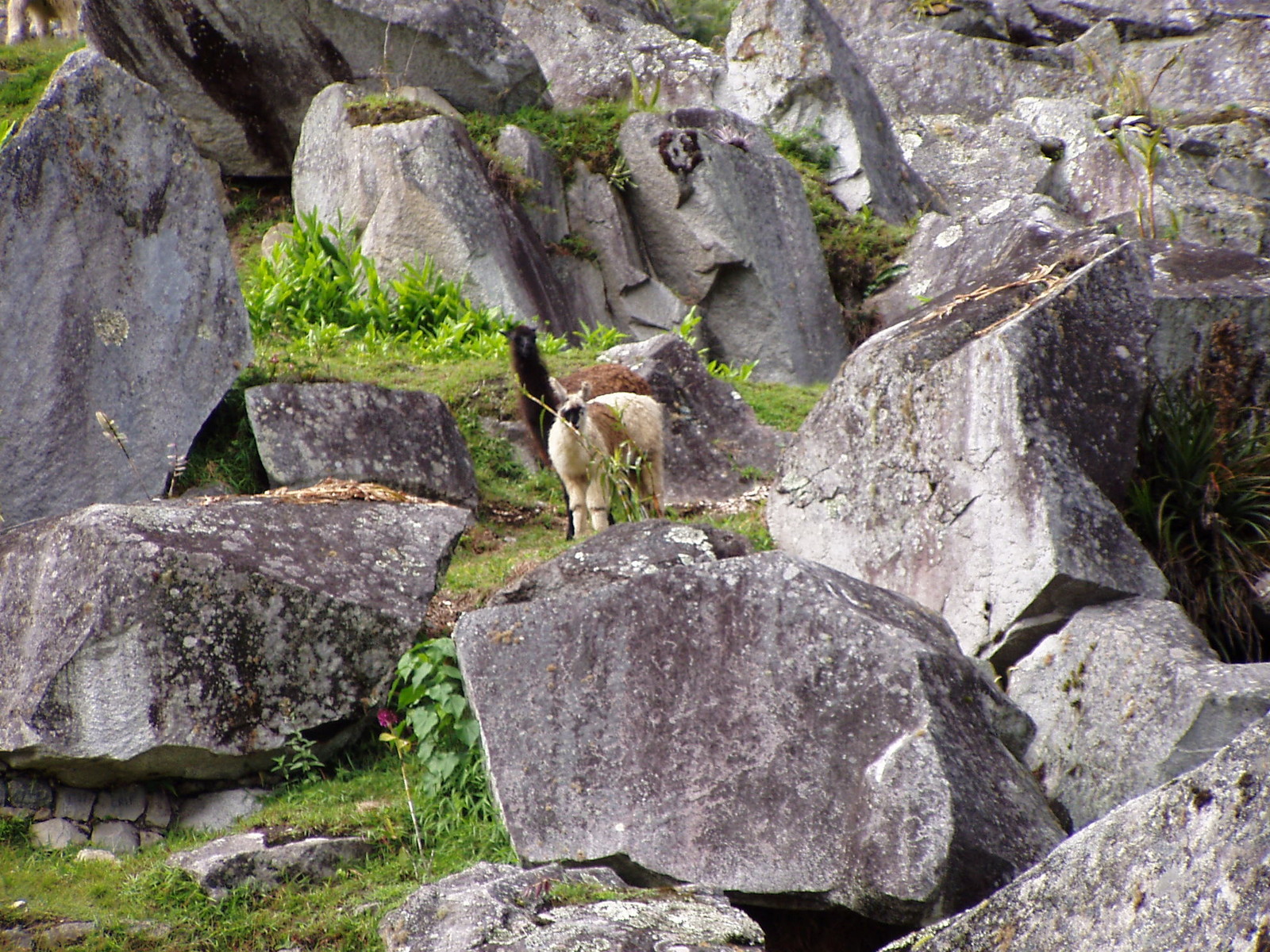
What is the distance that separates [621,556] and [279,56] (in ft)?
39.1

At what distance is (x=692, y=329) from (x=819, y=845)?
11.2 m

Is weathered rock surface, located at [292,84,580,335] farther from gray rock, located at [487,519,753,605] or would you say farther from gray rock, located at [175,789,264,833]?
gray rock, located at [175,789,264,833]

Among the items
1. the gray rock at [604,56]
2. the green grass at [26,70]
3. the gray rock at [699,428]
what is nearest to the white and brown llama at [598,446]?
the gray rock at [699,428]

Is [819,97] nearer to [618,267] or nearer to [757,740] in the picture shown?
[618,267]

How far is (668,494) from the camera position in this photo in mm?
9781

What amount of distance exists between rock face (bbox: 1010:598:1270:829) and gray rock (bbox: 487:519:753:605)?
1.68 m

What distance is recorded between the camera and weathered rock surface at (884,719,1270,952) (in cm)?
232

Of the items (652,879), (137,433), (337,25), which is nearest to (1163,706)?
(652,879)

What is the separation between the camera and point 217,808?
521cm

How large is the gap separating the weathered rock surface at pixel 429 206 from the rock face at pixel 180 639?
7807 mm

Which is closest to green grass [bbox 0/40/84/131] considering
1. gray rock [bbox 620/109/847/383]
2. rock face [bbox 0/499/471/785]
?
gray rock [bbox 620/109/847/383]

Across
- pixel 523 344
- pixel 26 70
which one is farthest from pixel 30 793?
pixel 26 70

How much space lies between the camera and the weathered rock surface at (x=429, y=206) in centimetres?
1314

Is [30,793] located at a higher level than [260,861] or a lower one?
higher
